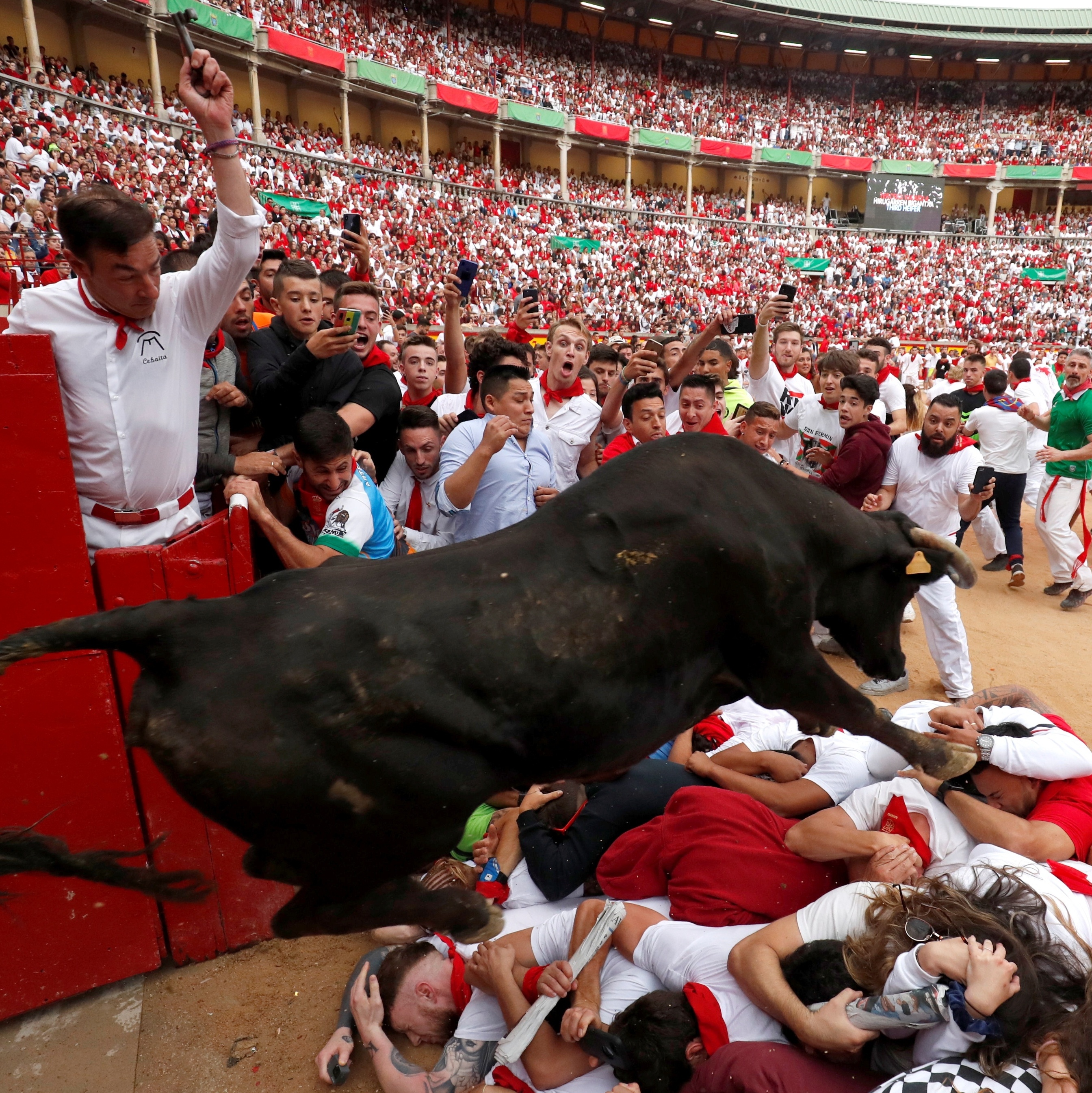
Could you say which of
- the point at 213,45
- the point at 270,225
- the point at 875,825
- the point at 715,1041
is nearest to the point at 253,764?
the point at 715,1041

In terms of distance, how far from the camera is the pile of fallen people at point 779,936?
2.54 m

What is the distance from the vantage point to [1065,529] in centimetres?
897

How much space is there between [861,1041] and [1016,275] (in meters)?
54.2

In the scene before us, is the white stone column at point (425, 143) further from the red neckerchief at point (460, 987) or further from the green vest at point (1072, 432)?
the red neckerchief at point (460, 987)

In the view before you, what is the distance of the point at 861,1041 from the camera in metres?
2.64

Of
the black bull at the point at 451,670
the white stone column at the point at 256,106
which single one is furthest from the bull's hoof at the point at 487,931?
the white stone column at the point at 256,106

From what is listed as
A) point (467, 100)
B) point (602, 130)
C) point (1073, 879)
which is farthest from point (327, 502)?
point (602, 130)

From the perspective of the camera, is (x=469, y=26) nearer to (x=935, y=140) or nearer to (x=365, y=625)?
(x=935, y=140)

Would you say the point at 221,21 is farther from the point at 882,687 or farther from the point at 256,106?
the point at 882,687

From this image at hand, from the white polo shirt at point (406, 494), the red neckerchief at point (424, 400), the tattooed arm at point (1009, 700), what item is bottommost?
the tattooed arm at point (1009, 700)

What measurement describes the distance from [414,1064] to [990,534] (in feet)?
31.6

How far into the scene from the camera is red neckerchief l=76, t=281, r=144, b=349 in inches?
114

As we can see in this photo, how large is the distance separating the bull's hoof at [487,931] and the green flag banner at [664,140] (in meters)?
53.0

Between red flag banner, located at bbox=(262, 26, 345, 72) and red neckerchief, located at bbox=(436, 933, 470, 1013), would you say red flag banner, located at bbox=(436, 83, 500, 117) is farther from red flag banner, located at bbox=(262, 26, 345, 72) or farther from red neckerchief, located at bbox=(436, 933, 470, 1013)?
red neckerchief, located at bbox=(436, 933, 470, 1013)
